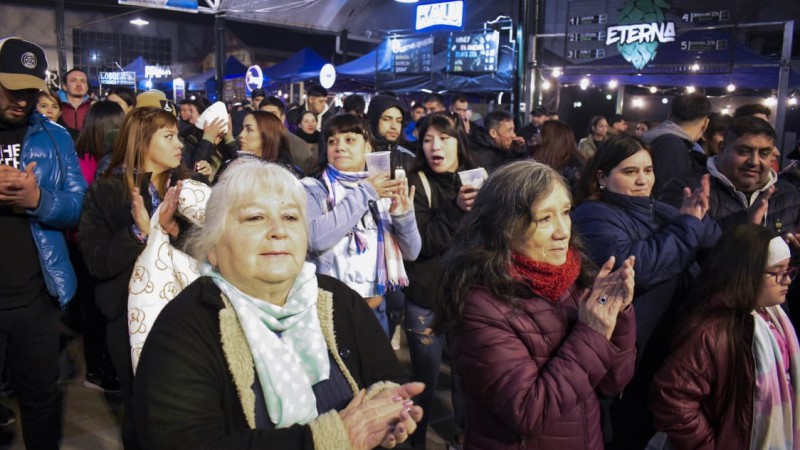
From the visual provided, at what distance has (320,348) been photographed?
76.9 inches

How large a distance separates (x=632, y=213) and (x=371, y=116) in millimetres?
3625

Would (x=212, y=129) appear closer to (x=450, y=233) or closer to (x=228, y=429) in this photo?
(x=450, y=233)

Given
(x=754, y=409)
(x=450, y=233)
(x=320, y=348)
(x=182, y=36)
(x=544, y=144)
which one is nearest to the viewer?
(x=320, y=348)

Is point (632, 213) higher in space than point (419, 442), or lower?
higher

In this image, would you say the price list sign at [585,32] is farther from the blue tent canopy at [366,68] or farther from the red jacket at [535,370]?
the red jacket at [535,370]

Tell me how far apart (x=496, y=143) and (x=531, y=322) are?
16.3 feet

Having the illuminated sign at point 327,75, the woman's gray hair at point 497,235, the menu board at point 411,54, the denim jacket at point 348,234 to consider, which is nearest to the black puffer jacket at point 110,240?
the denim jacket at point 348,234

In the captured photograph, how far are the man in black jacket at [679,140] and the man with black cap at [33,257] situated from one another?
12.9 feet

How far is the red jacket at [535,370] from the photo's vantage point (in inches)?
86.1

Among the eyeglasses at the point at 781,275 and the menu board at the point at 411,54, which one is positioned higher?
the menu board at the point at 411,54

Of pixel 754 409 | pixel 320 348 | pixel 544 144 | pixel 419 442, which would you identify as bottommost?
pixel 419 442

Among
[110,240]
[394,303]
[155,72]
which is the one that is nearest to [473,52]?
[394,303]

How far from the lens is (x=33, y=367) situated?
3.32m

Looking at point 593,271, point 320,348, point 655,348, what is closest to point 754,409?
point 655,348
